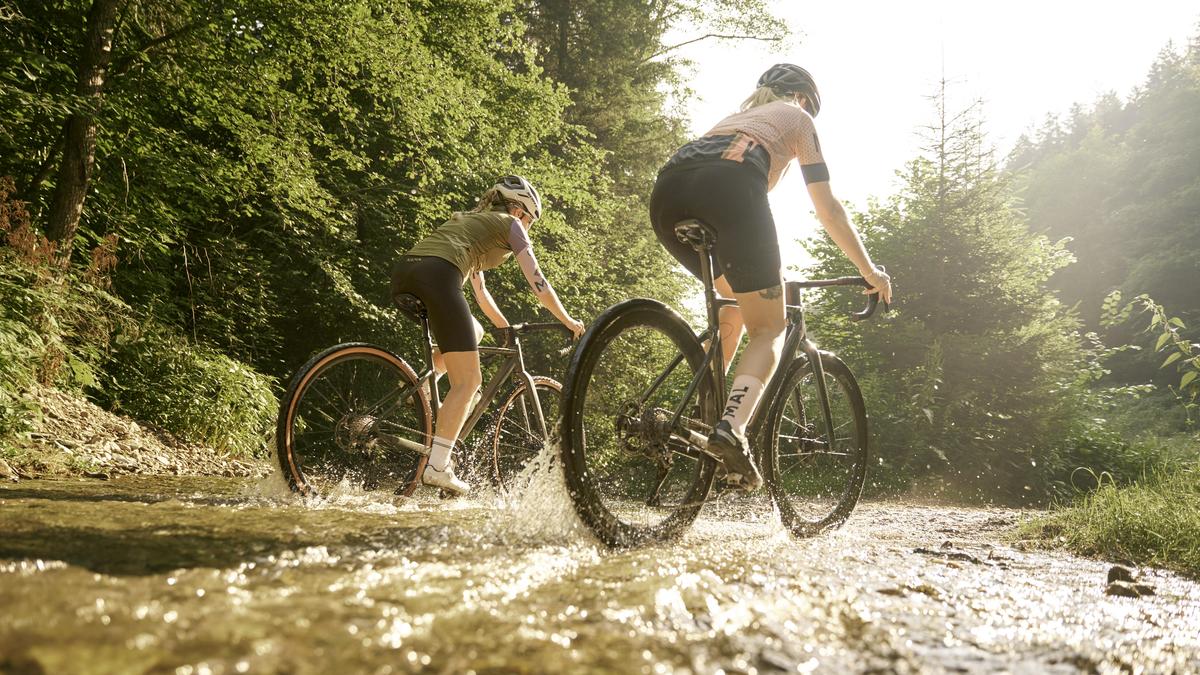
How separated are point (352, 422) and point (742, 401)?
2414 millimetres

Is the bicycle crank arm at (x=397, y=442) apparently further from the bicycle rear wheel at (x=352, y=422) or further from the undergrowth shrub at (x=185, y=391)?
the undergrowth shrub at (x=185, y=391)

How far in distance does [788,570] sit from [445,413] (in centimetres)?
224

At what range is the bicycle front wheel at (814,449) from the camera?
385 cm

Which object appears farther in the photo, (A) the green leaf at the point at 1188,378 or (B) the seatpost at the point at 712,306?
(A) the green leaf at the point at 1188,378

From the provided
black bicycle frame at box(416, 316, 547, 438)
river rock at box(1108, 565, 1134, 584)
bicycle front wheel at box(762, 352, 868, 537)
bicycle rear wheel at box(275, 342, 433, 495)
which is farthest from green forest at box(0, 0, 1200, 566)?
black bicycle frame at box(416, 316, 547, 438)

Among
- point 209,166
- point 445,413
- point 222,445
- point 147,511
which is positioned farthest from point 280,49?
point 147,511

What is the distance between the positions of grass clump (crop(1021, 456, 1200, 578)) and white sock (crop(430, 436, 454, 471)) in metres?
3.45

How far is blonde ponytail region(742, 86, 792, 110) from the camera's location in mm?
3512

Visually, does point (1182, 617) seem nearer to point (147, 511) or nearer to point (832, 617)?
point (832, 617)

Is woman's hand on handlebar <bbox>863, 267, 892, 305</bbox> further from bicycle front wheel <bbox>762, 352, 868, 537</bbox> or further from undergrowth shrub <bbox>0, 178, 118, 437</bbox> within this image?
undergrowth shrub <bbox>0, 178, 118, 437</bbox>

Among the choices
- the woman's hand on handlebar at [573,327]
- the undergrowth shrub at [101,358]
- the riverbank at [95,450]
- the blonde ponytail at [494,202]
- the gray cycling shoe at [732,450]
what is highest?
the blonde ponytail at [494,202]

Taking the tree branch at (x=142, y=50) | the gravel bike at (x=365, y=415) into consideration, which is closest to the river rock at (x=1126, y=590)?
the gravel bike at (x=365, y=415)

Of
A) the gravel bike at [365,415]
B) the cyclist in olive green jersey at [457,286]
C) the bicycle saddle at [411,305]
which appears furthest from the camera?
the bicycle saddle at [411,305]

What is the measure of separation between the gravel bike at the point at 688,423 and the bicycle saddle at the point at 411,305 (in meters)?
1.20
